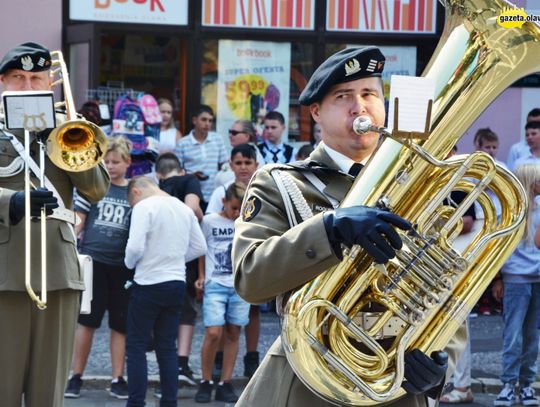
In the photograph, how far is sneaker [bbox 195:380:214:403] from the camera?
8.06 m

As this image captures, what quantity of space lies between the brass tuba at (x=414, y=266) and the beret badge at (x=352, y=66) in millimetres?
244

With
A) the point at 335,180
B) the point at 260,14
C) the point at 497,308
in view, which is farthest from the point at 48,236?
the point at 260,14

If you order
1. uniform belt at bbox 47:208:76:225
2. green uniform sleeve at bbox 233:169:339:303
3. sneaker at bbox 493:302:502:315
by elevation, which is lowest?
sneaker at bbox 493:302:502:315

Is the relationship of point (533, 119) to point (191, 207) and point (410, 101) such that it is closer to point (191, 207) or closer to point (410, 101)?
point (191, 207)

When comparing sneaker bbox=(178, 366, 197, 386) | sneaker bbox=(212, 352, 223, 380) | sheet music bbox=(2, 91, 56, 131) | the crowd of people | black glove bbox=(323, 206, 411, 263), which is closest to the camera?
black glove bbox=(323, 206, 411, 263)

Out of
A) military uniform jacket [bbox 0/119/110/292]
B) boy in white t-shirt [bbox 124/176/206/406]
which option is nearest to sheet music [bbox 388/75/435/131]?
military uniform jacket [bbox 0/119/110/292]

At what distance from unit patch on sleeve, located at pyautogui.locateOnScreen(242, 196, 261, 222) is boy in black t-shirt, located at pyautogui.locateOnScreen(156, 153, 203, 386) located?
4.99m

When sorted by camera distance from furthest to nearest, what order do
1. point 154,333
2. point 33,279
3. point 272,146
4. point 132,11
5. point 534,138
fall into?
point 132,11
point 272,146
point 534,138
point 154,333
point 33,279

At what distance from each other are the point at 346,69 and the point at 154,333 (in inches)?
162

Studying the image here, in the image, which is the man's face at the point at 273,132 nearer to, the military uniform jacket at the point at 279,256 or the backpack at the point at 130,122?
the backpack at the point at 130,122

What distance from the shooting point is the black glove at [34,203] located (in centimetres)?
514

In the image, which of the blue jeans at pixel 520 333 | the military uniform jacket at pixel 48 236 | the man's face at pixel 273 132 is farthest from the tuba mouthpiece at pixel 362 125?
the man's face at pixel 273 132

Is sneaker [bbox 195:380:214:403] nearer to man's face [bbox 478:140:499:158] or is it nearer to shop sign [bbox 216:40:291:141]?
man's face [bbox 478:140:499:158]

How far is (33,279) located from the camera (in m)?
5.29
